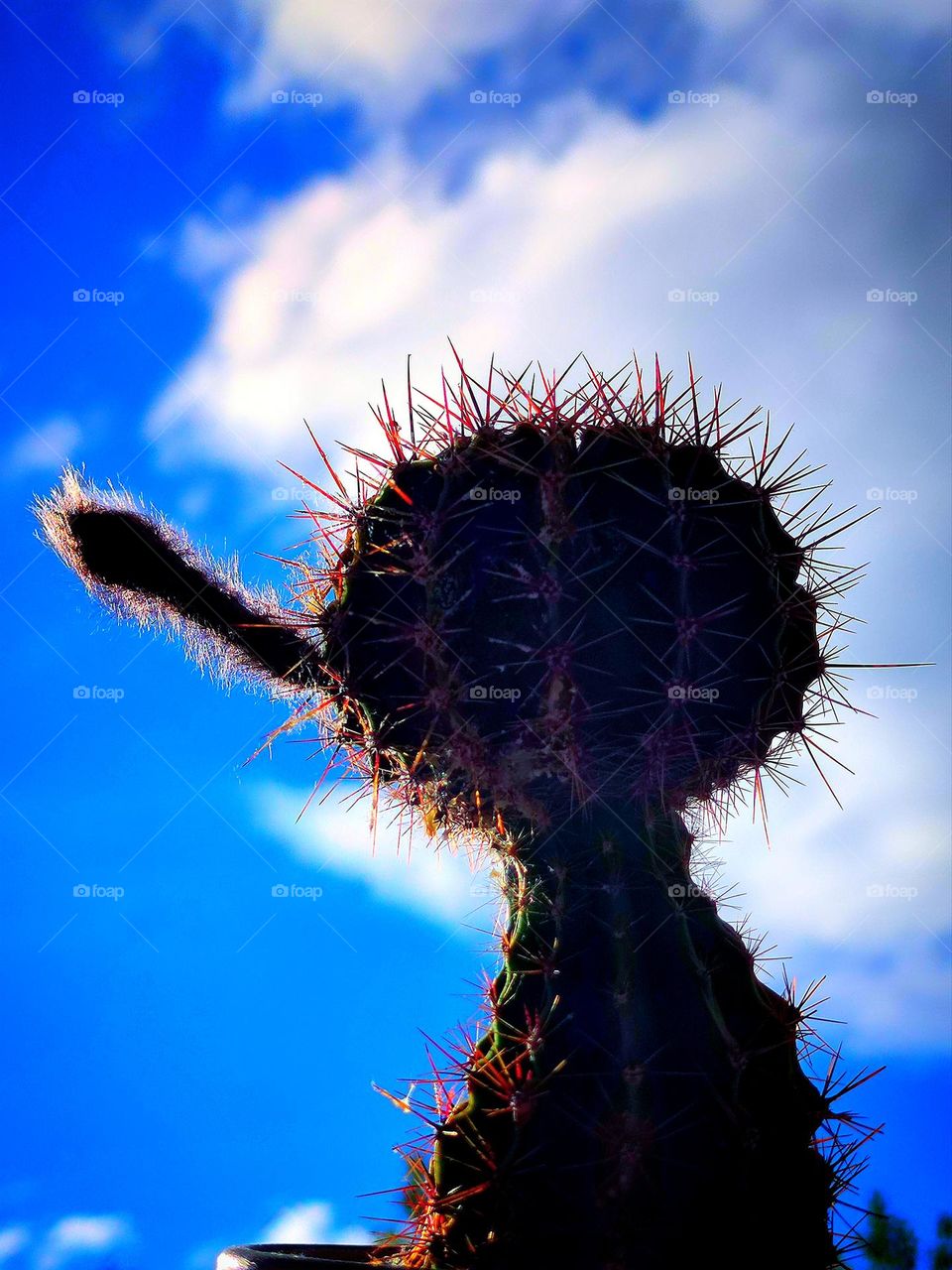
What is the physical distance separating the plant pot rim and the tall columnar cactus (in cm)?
18

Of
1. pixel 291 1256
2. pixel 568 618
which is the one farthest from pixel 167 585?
pixel 291 1256

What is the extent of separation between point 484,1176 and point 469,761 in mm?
781

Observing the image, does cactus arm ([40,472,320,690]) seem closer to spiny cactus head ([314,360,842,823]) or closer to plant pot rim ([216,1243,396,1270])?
spiny cactus head ([314,360,842,823])

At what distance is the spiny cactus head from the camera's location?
1.97m

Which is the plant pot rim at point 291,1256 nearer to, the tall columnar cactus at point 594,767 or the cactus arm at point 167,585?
the tall columnar cactus at point 594,767

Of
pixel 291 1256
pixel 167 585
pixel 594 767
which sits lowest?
pixel 291 1256

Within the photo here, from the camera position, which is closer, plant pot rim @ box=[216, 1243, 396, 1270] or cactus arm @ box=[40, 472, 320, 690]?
plant pot rim @ box=[216, 1243, 396, 1270]

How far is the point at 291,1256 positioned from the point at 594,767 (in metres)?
1.15

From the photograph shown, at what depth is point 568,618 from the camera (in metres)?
1.95

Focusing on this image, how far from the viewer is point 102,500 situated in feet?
7.81

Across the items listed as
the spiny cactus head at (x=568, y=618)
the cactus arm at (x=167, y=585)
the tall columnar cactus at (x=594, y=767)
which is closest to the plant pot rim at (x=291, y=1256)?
the tall columnar cactus at (x=594, y=767)

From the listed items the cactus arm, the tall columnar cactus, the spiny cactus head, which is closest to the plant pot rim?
the tall columnar cactus

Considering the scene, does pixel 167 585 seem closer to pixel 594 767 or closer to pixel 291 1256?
pixel 594 767

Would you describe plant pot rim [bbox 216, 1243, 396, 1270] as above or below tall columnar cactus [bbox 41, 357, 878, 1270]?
below
